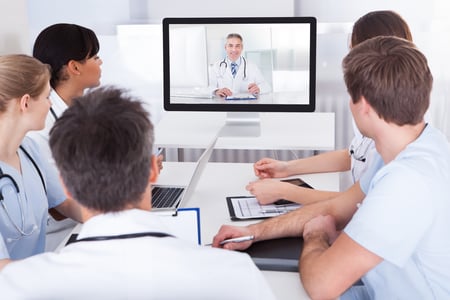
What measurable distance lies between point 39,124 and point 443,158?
100 centimetres

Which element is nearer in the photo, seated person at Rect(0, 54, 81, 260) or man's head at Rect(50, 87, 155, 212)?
man's head at Rect(50, 87, 155, 212)

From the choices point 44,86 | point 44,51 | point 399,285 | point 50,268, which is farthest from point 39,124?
point 399,285

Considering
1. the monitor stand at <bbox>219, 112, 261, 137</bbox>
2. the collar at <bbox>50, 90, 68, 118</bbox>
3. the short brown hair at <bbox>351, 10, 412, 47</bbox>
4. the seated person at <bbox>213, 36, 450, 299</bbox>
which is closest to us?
the seated person at <bbox>213, 36, 450, 299</bbox>

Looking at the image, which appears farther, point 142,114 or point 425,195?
point 425,195

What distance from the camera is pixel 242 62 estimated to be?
7.30ft

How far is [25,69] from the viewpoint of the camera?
152 cm

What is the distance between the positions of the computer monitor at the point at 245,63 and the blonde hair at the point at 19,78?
0.79 metres

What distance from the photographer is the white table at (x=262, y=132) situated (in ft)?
7.55

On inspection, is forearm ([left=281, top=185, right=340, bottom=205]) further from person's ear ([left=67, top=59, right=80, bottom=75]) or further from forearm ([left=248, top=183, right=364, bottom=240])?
person's ear ([left=67, top=59, right=80, bottom=75])

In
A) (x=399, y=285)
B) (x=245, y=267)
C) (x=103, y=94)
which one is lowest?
(x=399, y=285)

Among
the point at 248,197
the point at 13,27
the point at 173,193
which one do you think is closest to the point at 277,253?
the point at 248,197

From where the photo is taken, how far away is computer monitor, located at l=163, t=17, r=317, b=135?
2242mm

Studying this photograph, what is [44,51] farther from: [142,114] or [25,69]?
[142,114]

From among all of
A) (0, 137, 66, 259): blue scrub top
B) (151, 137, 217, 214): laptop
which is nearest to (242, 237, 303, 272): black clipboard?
(151, 137, 217, 214): laptop
